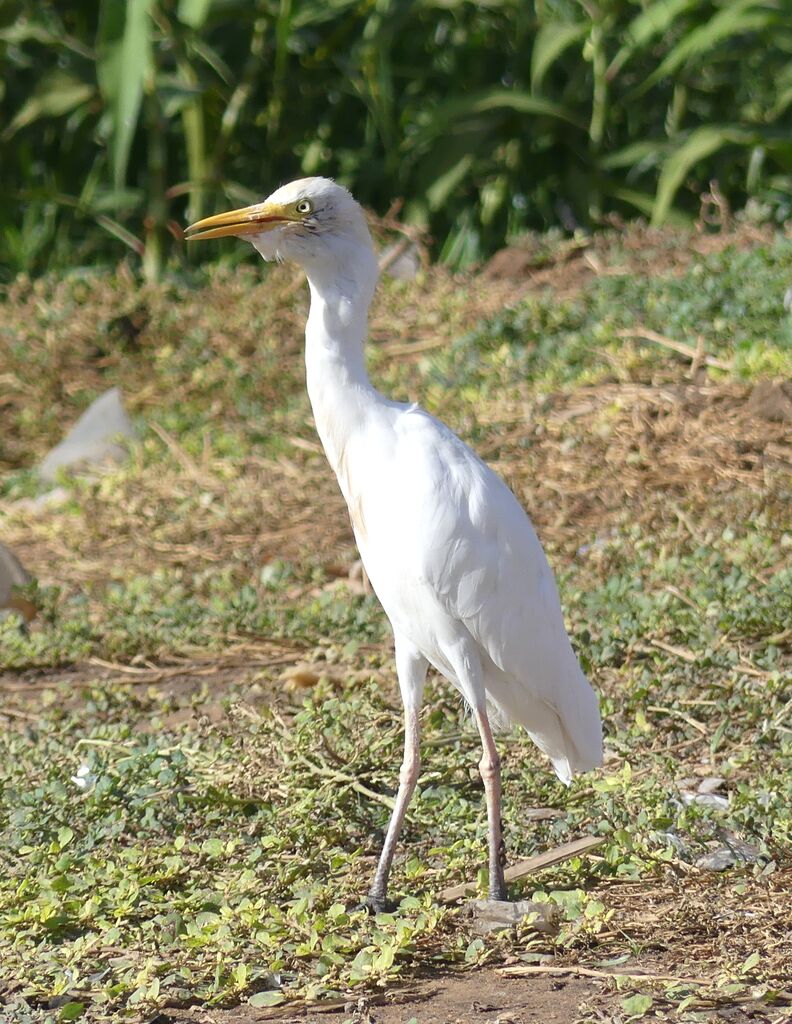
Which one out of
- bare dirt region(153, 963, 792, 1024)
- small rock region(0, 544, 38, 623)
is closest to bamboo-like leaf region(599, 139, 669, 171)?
small rock region(0, 544, 38, 623)

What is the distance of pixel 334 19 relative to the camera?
7.75 metres

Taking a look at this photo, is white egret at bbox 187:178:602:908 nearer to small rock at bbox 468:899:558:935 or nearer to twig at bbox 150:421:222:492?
small rock at bbox 468:899:558:935

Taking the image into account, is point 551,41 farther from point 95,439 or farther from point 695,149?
point 95,439

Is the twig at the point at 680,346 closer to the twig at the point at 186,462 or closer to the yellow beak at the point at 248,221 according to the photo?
the twig at the point at 186,462

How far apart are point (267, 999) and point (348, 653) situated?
5.25ft

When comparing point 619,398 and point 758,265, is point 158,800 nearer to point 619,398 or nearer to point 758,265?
point 619,398

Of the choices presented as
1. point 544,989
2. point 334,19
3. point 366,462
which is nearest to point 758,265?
point 334,19

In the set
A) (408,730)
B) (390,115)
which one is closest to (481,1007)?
(408,730)

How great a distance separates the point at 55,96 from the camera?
748 centimetres

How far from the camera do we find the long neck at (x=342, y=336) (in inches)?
114

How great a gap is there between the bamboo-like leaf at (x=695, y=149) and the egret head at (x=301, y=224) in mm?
4061

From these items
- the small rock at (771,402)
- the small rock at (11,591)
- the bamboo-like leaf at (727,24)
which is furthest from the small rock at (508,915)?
the bamboo-like leaf at (727,24)

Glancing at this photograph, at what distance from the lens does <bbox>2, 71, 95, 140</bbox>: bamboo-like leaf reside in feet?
24.4

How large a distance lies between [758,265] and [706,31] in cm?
107
